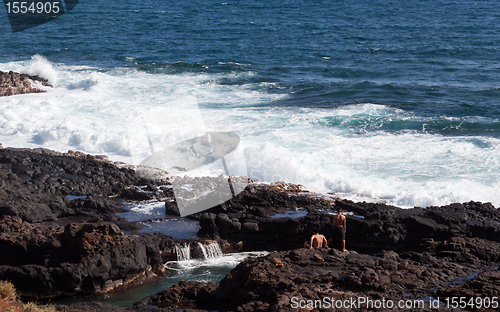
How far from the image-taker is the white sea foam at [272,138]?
16.9 metres

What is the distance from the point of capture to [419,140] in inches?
815

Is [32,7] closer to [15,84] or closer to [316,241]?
[15,84]

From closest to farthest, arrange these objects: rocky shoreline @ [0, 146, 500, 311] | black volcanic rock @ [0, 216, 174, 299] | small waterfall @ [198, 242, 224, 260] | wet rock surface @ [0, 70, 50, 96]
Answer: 1. rocky shoreline @ [0, 146, 500, 311]
2. black volcanic rock @ [0, 216, 174, 299]
3. small waterfall @ [198, 242, 224, 260]
4. wet rock surface @ [0, 70, 50, 96]

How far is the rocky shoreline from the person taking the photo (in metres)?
8.16

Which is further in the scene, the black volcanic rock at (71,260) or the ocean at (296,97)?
the ocean at (296,97)

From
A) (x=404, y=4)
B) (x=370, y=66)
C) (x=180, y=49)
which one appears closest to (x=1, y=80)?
(x=180, y=49)

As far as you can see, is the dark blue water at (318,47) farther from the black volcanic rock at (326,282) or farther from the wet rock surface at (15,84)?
the black volcanic rock at (326,282)

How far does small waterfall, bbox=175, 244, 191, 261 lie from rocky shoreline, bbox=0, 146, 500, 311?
19 cm

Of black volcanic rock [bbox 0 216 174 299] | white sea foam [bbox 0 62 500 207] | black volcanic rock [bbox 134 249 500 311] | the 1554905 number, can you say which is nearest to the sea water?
white sea foam [bbox 0 62 500 207]

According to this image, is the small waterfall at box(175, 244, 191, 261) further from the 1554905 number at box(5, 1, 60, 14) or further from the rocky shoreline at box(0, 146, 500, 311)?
the 1554905 number at box(5, 1, 60, 14)

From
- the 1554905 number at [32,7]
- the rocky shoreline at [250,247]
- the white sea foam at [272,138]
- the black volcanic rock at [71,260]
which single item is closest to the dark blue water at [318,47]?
the white sea foam at [272,138]

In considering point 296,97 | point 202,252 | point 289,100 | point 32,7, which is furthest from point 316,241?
point 32,7

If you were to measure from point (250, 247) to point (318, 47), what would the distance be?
1204 inches

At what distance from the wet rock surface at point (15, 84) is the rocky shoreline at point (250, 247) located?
467 inches
